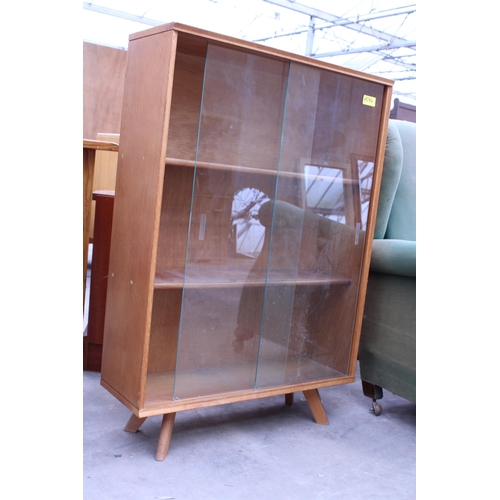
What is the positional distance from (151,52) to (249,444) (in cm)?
135

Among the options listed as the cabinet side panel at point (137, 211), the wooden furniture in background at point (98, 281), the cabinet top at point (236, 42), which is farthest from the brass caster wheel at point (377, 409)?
the cabinet top at point (236, 42)

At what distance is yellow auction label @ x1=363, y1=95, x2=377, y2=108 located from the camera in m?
2.29

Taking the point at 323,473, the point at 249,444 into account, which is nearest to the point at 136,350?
the point at 249,444

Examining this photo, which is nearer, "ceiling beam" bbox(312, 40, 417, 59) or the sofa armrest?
the sofa armrest

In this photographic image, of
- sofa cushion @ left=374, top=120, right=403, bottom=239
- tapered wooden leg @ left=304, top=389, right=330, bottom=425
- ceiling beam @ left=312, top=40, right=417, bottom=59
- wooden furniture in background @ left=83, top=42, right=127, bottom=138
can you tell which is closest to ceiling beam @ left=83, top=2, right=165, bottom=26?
wooden furniture in background @ left=83, top=42, right=127, bottom=138

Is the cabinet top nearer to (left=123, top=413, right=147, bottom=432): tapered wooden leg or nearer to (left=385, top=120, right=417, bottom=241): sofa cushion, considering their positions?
(left=385, top=120, right=417, bottom=241): sofa cushion

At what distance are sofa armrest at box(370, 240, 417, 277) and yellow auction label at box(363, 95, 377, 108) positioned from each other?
54cm

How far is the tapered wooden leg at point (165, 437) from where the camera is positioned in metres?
1.96

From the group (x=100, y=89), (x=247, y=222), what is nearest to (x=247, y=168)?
(x=247, y=222)

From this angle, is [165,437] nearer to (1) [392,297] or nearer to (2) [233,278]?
(2) [233,278]

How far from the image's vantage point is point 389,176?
249 cm

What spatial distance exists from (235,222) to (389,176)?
726 mm
